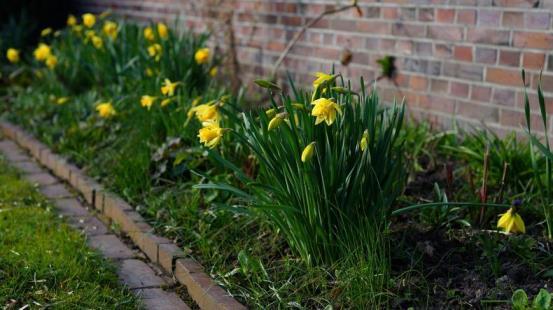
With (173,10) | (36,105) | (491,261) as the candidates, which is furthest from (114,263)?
(173,10)

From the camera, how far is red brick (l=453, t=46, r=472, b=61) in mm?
4508

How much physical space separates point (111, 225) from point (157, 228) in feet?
1.29

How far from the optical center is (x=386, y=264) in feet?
9.81

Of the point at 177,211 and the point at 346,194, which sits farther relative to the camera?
the point at 177,211

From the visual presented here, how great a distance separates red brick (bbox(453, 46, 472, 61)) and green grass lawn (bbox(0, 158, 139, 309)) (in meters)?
2.26

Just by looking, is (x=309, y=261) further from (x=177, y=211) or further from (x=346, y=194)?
(x=177, y=211)

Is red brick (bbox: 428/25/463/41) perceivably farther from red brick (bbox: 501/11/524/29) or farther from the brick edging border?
the brick edging border

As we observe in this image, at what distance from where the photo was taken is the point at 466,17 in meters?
4.49

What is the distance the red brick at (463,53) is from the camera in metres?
4.51

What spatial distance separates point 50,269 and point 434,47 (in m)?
2.55

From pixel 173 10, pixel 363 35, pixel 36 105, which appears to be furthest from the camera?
pixel 173 10

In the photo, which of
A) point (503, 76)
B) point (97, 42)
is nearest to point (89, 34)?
point (97, 42)

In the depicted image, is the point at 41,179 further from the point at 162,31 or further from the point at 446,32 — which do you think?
the point at 446,32

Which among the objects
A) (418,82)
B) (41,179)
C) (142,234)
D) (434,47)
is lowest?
(41,179)
